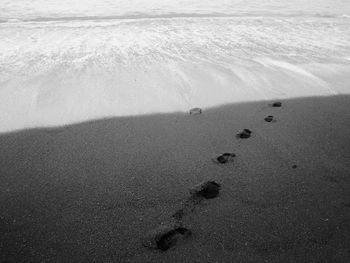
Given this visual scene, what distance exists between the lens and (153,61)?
4688mm

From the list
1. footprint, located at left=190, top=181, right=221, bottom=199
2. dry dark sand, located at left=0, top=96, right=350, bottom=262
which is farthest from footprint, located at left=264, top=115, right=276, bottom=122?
footprint, located at left=190, top=181, right=221, bottom=199

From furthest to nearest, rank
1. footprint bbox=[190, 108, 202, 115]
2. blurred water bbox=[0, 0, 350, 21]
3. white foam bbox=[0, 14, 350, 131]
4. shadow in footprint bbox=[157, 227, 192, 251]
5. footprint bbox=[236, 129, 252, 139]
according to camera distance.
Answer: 1. blurred water bbox=[0, 0, 350, 21]
2. white foam bbox=[0, 14, 350, 131]
3. footprint bbox=[190, 108, 202, 115]
4. footprint bbox=[236, 129, 252, 139]
5. shadow in footprint bbox=[157, 227, 192, 251]

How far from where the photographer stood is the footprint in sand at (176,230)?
77.2 inches

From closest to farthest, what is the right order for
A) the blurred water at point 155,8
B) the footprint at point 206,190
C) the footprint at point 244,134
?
1. the footprint at point 206,190
2. the footprint at point 244,134
3. the blurred water at point 155,8

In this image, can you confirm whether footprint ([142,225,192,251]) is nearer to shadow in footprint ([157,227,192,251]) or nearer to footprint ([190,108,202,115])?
shadow in footprint ([157,227,192,251])

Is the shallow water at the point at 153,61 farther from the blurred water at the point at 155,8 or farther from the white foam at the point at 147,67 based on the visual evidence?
the blurred water at the point at 155,8

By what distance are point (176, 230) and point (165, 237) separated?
0.29 feet

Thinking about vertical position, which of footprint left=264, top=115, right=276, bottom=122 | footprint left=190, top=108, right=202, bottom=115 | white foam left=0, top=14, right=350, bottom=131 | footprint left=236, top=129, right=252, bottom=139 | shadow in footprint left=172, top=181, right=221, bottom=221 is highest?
white foam left=0, top=14, right=350, bottom=131

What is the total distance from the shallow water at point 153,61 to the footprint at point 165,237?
5.55ft

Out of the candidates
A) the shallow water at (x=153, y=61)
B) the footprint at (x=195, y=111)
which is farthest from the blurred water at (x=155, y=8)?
the footprint at (x=195, y=111)

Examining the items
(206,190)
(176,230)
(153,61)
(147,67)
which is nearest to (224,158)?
(206,190)

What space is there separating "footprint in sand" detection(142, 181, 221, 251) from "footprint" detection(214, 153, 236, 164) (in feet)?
1.26

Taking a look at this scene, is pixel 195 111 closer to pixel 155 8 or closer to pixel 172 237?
pixel 172 237

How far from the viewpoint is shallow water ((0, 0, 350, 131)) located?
3.66 meters
